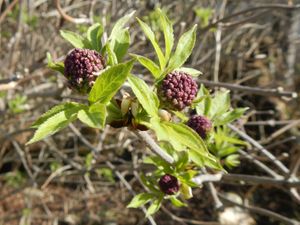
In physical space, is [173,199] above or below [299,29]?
above

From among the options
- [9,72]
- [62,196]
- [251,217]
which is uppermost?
[9,72]

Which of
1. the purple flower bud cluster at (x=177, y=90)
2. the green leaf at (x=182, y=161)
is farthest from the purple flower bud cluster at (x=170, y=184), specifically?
the purple flower bud cluster at (x=177, y=90)

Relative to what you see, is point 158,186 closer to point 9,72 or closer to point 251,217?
point 9,72

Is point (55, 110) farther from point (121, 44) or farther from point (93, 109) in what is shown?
point (121, 44)

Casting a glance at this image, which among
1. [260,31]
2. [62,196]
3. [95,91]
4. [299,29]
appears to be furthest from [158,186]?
[299,29]

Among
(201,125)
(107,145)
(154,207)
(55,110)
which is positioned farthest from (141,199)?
(107,145)
